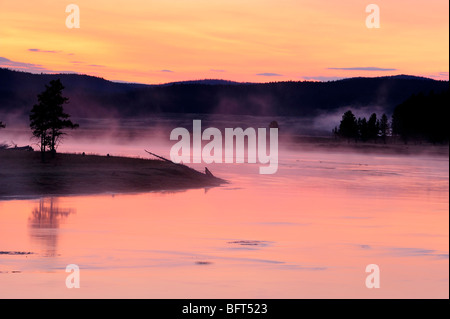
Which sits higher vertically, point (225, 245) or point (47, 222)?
point (47, 222)

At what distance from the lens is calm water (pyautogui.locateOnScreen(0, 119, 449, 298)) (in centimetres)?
2234

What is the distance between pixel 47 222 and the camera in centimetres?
3462

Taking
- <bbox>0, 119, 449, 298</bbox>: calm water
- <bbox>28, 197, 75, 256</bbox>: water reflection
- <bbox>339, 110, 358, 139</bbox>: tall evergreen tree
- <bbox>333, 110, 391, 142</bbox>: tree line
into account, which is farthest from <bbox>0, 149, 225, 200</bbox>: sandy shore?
<bbox>339, 110, 358, 139</bbox>: tall evergreen tree

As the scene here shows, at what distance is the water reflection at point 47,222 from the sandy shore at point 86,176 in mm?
4215

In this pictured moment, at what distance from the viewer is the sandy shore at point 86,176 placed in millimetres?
48156

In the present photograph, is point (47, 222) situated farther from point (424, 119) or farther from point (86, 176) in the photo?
point (424, 119)

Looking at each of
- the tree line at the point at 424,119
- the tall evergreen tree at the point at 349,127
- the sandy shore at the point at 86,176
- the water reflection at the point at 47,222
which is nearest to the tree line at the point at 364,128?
the tall evergreen tree at the point at 349,127

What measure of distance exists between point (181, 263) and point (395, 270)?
6.12 m

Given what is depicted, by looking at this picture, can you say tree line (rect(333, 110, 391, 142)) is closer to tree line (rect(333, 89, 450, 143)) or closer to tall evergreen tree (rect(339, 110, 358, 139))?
tall evergreen tree (rect(339, 110, 358, 139))

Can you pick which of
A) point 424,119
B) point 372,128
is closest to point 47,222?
point 424,119

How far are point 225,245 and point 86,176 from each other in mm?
24191

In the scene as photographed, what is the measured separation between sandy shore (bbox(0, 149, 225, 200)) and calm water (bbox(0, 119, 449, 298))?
262cm
